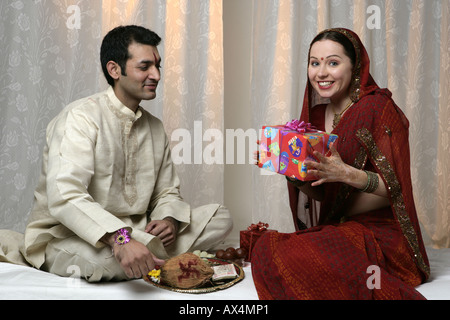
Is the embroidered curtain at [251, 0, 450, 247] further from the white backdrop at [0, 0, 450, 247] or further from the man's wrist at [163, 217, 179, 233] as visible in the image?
the man's wrist at [163, 217, 179, 233]

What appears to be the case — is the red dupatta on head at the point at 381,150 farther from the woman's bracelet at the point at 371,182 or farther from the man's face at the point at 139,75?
the man's face at the point at 139,75

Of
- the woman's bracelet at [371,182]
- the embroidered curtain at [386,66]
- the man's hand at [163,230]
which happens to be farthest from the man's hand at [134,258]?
the embroidered curtain at [386,66]

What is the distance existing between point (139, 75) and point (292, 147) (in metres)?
0.78

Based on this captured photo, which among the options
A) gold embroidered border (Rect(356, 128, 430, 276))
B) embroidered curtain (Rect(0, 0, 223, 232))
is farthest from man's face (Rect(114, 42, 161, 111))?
gold embroidered border (Rect(356, 128, 430, 276))

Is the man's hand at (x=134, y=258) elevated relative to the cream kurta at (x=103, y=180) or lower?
lower

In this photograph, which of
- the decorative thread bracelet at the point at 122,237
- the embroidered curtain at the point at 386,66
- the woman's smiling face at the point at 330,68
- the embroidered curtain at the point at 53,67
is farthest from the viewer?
the embroidered curtain at the point at 386,66

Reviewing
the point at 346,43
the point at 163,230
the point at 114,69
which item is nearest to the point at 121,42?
the point at 114,69

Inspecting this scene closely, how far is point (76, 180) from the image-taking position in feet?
6.36

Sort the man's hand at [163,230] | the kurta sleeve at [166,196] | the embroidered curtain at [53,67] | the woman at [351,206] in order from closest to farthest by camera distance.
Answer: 1. the woman at [351,206]
2. the man's hand at [163,230]
3. the kurta sleeve at [166,196]
4. the embroidered curtain at [53,67]

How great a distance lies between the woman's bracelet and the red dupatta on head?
3cm

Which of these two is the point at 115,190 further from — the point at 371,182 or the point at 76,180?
the point at 371,182

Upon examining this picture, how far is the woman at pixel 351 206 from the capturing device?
5.58 feet

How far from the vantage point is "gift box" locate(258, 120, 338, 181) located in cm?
178
